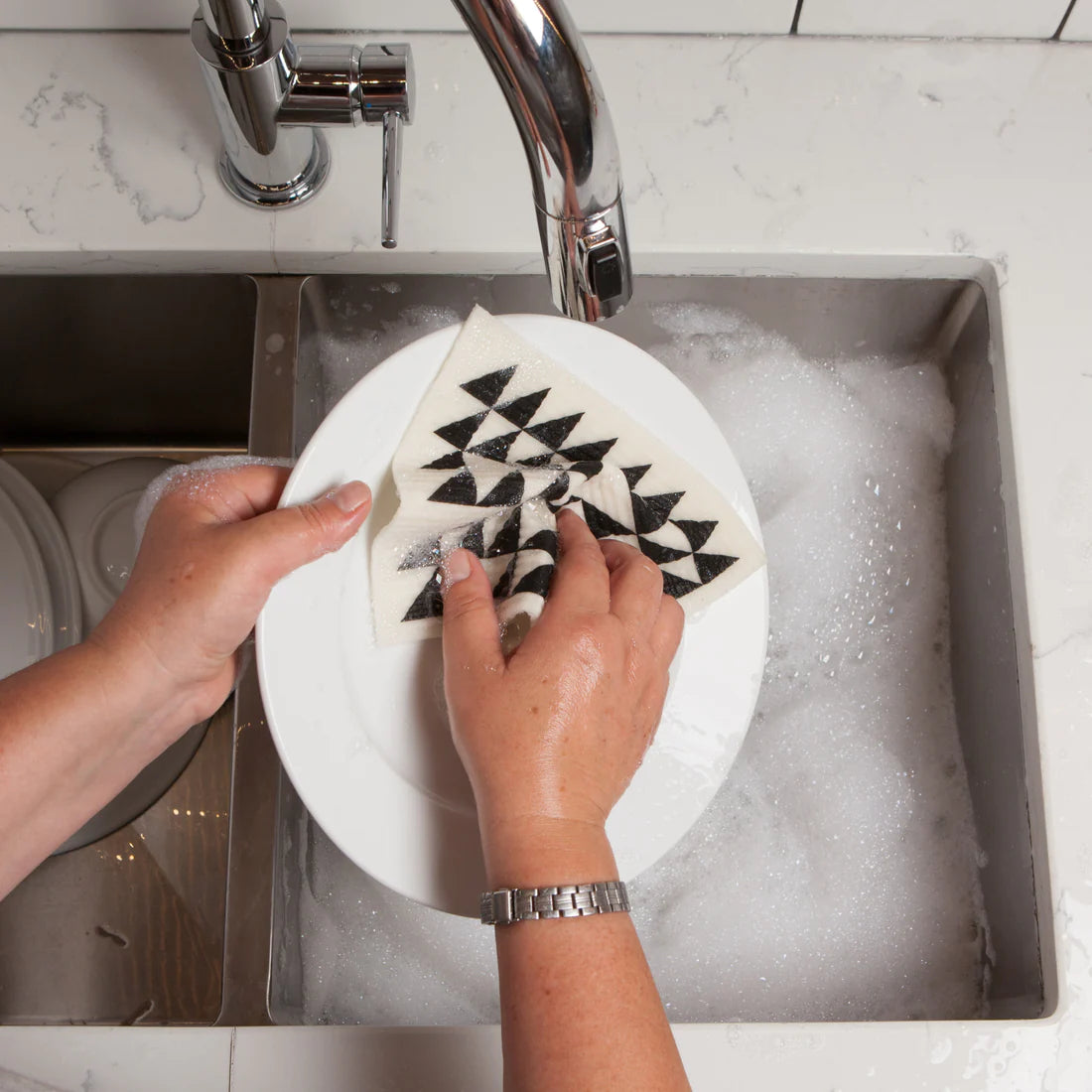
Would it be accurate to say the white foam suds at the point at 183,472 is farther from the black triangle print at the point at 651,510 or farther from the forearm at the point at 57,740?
the black triangle print at the point at 651,510

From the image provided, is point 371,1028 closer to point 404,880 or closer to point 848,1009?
point 404,880

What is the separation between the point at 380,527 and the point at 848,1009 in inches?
18.0

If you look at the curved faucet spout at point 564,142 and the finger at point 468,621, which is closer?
the curved faucet spout at point 564,142

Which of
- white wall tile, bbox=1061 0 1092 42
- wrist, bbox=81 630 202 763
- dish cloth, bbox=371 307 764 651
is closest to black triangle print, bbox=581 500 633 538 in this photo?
dish cloth, bbox=371 307 764 651

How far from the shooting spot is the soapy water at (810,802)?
0.66 metres

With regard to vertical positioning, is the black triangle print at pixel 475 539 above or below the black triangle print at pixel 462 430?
below

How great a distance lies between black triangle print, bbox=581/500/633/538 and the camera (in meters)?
0.58

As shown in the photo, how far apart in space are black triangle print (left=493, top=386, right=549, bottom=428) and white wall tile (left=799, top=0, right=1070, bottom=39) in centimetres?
36

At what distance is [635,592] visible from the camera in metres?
0.51

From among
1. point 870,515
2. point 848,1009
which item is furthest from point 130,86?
point 848,1009

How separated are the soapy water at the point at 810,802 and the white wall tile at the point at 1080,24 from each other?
25cm

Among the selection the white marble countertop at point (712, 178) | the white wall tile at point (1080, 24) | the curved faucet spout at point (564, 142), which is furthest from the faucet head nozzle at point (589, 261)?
the white wall tile at point (1080, 24)

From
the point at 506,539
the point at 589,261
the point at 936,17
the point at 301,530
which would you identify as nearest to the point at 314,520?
the point at 301,530

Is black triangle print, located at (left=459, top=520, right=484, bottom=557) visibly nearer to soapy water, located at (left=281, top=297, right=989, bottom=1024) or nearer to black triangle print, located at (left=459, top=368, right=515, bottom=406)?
black triangle print, located at (left=459, top=368, right=515, bottom=406)
